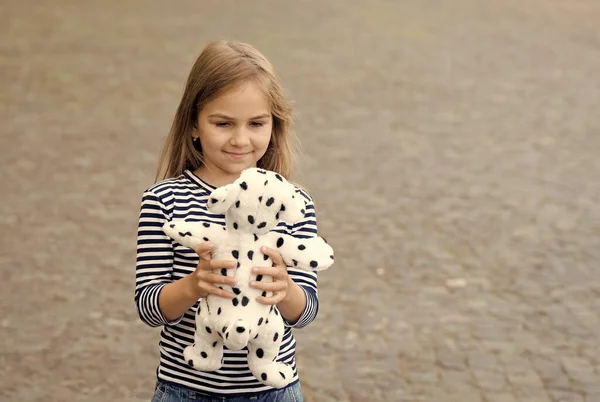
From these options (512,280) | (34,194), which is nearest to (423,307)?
(512,280)

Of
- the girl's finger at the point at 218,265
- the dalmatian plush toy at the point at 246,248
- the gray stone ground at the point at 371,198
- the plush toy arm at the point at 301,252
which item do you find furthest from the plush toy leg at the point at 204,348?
the gray stone ground at the point at 371,198

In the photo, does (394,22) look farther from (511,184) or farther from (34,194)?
(34,194)

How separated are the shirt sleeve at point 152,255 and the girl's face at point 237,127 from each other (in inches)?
7.1

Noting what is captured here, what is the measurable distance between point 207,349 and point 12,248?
387 cm

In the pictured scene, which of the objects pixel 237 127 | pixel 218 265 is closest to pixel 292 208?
pixel 218 265

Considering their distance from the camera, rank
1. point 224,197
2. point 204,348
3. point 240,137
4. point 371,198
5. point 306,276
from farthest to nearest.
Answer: point 371,198
point 306,276
point 240,137
point 204,348
point 224,197

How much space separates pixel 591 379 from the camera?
4.69 metres

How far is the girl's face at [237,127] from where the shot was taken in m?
2.60

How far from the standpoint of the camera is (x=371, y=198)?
23.5ft

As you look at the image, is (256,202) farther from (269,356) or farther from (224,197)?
(269,356)

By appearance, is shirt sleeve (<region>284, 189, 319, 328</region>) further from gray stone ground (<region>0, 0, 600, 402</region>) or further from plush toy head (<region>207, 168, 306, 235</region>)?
gray stone ground (<region>0, 0, 600, 402</region>)

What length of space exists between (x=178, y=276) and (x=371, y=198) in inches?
180

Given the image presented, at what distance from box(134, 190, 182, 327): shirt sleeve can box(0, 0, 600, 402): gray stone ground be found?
2.03m

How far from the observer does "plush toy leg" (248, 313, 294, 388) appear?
246cm
